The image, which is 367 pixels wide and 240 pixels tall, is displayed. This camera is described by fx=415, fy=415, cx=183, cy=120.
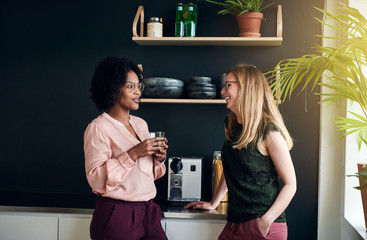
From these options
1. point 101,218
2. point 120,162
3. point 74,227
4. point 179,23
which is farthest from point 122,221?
point 179,23

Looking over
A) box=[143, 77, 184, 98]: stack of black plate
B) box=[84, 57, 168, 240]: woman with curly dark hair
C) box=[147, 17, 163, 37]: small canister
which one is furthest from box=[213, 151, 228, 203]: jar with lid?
box=[147, 17, 163, 37]: small canister

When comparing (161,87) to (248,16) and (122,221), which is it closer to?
(248,16)

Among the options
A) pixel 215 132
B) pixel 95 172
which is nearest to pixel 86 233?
pixel 95 172

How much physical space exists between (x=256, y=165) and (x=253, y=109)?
238 mm

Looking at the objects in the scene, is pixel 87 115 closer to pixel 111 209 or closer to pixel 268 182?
pixel 111 209

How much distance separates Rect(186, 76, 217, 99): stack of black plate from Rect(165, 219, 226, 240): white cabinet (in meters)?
0.78

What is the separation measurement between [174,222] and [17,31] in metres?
1.80

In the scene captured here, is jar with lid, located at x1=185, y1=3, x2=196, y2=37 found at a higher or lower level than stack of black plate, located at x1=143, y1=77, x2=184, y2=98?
higher

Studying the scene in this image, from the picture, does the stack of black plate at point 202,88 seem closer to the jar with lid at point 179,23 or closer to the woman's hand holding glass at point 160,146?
the jar with lid at point 179,23

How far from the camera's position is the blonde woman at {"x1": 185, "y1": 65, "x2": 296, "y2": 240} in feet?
5.61

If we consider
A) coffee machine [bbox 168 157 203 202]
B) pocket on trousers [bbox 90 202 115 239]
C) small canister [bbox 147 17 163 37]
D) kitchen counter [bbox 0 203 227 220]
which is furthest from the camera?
small canister [bbox 147 17 163 37]

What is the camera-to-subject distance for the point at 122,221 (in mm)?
1806

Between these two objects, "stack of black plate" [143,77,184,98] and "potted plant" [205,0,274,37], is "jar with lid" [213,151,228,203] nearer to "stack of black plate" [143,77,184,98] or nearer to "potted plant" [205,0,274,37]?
"stack of black plate" [143,77,184,98]

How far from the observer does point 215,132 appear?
2844 mm
